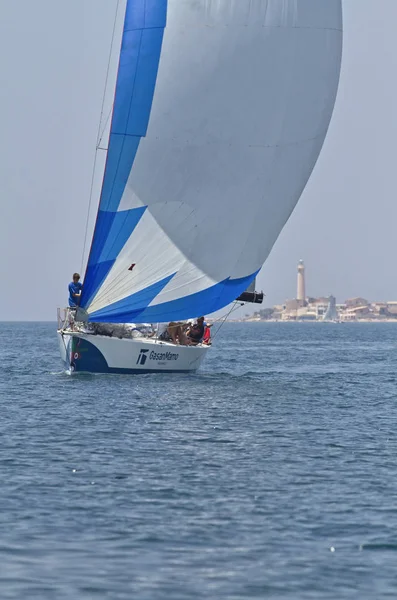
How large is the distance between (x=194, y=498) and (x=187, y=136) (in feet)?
61.3

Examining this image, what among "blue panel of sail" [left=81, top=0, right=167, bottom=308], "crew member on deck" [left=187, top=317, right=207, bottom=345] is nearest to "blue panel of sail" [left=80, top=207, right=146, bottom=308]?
"blue panel of sail" [left=81, top=0, right=167, bottom=308]

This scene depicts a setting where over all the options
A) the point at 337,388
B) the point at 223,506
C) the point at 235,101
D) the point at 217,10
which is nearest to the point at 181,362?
the point at 337,388

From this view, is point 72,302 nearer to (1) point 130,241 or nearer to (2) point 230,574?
(1) point 130,241

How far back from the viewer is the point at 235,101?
3275cm

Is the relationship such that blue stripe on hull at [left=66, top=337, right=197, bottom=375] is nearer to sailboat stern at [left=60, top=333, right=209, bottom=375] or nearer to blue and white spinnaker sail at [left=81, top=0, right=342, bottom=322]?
sailboat stern at [left=60, top=333, right=209, bottom=375]

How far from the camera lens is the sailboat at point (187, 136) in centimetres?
3272

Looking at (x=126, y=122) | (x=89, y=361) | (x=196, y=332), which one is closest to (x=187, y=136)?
(x=126, y=122)

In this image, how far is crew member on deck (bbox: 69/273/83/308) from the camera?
34.4m

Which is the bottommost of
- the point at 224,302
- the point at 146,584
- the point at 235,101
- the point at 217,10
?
the point at 146,584

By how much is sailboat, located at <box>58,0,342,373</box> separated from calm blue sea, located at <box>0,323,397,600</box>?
4326 mm

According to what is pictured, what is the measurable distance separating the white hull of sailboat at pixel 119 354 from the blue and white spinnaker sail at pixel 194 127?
2.48 feet

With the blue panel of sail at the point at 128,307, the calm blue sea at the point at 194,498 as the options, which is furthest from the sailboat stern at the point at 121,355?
the calm blue sea at the point at 194,498

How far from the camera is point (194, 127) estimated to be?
108 ft

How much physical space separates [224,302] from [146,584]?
2356cm
